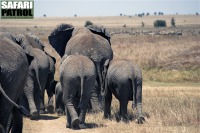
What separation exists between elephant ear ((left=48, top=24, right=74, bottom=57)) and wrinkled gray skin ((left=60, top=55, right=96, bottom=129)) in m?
6.55

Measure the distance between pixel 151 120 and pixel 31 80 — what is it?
3658 millimetres

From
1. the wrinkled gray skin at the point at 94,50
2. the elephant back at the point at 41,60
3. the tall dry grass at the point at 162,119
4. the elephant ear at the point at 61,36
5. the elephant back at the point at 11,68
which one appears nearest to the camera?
the elephant back at the point at 11,68

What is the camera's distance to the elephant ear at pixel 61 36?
20312mm

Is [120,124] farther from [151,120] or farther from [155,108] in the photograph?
[155,108]

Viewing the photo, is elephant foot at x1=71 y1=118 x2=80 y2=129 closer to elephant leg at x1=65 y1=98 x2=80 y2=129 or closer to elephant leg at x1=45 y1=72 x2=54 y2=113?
elephant leg at x1=65 y1=98 x2=80 y2=129

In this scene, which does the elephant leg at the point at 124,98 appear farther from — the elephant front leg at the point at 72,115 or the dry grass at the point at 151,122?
the elephant front leg at the point at 72,115

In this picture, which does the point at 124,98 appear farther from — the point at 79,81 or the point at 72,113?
the point at 72,113

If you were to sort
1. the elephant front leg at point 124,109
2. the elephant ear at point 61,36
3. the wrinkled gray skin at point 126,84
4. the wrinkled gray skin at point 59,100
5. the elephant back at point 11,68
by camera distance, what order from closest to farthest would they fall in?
1. the elephant back at point 11,68
2. the wrinkled gray skin at point 126,84
3. the elephant front leg at point 124,109
4. the wrinkled gray skin at point 59,100
5. the elephant ear at point 61,36

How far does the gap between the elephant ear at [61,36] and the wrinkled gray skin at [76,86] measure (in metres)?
6.55

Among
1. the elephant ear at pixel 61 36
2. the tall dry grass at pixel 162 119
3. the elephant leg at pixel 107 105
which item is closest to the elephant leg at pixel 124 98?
the tall dry grass at pixel 162 119

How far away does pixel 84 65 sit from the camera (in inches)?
538

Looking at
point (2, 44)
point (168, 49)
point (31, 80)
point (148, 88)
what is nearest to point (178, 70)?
point (148, 88)

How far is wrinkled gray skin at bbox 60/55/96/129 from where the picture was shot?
44.1 ft

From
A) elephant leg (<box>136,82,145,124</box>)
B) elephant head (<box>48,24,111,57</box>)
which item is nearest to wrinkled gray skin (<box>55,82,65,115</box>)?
elephant leg (<box>136,82,145,124</box>)
